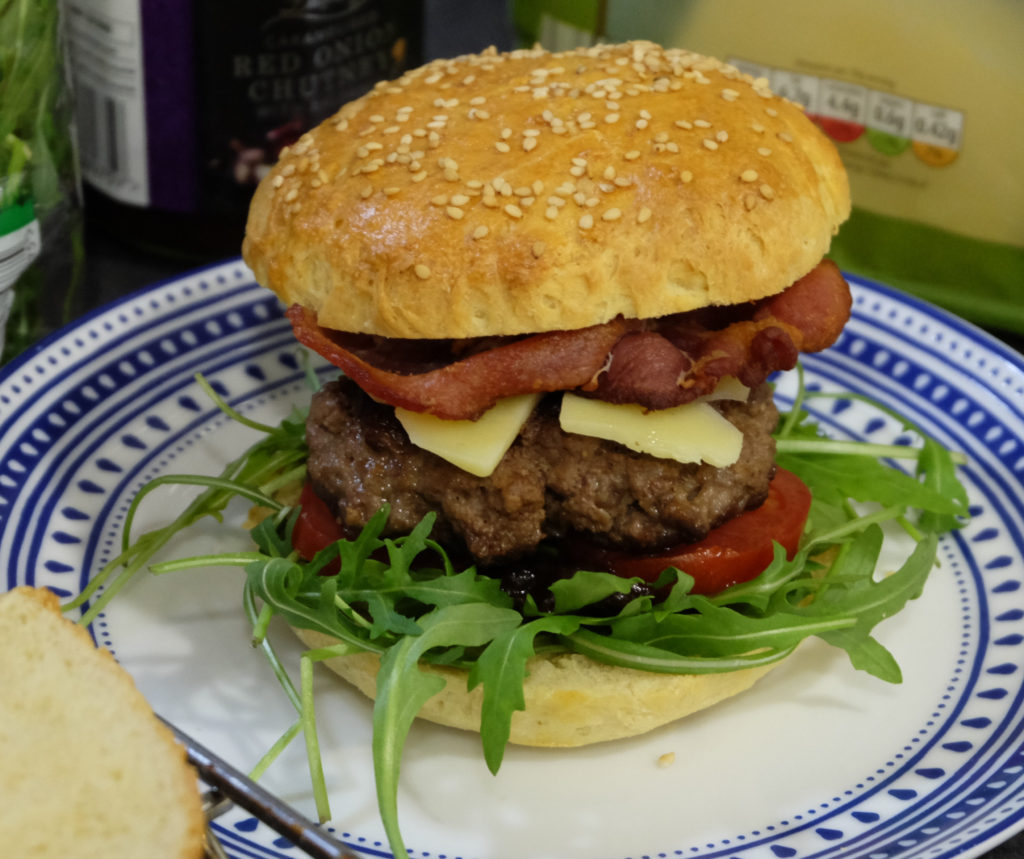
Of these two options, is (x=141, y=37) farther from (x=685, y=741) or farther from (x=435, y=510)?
(x=685, y=741)

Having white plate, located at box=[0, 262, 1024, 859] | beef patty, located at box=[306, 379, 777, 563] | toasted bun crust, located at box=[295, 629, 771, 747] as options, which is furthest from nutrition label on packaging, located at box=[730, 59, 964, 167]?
toasted bun crust, located at box=[295, 629, 771, 747]

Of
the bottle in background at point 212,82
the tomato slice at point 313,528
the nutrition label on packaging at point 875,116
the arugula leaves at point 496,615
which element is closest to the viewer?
the arugula leaves at point 496,615

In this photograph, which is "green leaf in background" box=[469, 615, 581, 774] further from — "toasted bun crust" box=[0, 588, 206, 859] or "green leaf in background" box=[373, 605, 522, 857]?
"toasted bun crust" box=[0, 588, 206, 859]

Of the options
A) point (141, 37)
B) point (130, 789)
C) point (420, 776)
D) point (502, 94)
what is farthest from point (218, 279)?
point (130, 789)

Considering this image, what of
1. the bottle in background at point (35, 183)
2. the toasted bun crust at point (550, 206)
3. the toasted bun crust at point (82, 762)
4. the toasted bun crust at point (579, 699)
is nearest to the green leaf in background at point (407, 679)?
the toasted bun crust at point (579, 699)

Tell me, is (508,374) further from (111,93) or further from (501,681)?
(111,93)

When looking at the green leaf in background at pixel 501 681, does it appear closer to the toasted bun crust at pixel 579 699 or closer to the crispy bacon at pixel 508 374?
the toasted bun crust at pixel 579 699
